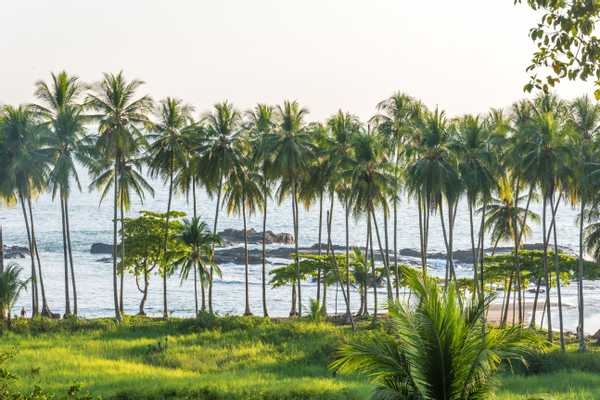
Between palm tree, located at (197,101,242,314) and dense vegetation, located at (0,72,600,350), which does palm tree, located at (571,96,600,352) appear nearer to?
dense vegetation, located at (0,72,600,350)

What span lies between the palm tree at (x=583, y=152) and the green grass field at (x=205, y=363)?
31.2ft

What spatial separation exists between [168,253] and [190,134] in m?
9.29

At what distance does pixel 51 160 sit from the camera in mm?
52125

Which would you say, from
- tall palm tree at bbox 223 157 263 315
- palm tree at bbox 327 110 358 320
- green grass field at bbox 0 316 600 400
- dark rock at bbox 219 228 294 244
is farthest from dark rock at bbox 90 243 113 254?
green grass field at bbox 0 316 600 400

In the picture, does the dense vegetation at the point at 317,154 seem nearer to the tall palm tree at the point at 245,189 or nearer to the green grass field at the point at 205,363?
the tall palm tree at the point at 245,189

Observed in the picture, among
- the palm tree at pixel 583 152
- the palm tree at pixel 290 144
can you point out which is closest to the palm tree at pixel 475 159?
the palm tree at pixel 583 152

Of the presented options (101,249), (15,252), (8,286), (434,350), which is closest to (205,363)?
(8,286)

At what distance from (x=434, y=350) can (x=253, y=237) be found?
5100 inches

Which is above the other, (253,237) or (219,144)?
(219,144)

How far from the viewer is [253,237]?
143000 millimetres

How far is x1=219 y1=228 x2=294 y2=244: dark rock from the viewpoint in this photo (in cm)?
13450

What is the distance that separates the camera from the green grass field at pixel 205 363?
84.1 ft

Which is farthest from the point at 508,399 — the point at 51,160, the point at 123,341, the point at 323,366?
the point at 51,160

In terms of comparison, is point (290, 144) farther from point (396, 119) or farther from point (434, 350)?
point (434, 350)
